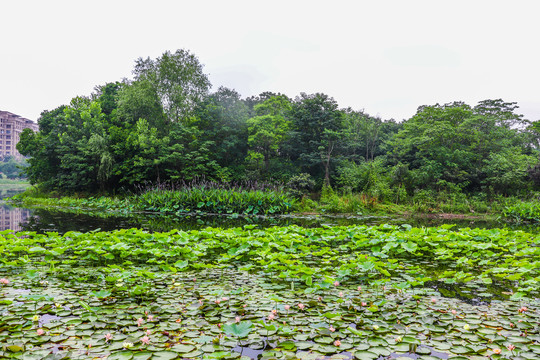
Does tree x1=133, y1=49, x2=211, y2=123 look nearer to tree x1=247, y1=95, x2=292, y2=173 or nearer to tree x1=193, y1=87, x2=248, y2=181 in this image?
tree x1=193, y1=87, x2=248, y2=181

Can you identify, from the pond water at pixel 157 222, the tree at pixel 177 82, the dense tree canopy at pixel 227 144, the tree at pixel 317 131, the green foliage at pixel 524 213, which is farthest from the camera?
the tree at pixel 177 82

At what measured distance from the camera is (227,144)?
719 inches

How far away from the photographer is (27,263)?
12.6 feet

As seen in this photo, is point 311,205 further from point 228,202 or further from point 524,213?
point 524,213

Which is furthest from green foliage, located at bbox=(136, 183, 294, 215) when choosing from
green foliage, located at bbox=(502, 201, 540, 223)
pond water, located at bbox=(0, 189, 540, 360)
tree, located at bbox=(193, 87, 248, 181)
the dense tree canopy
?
green foliage, located at bbox=(502, 201, 540, 223)

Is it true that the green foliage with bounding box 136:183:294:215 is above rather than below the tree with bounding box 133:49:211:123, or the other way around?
below

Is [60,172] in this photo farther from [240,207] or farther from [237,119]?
[240,207]

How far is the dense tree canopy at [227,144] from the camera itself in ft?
52.2

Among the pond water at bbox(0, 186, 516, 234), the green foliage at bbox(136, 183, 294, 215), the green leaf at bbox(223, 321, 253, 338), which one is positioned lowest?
the pond water at bbox(0, 186, 516, 234)

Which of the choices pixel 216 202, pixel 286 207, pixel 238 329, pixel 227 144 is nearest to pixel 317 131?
pixel 227 144

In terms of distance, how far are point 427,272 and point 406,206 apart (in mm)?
10060

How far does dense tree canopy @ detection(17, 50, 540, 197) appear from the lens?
52.2ft

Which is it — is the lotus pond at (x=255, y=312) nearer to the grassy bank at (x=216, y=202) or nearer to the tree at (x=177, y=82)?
the grassy bank at (x=216, y=202)

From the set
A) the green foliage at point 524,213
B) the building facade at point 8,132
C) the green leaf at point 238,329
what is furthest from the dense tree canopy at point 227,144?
the building facade at point 8,132
